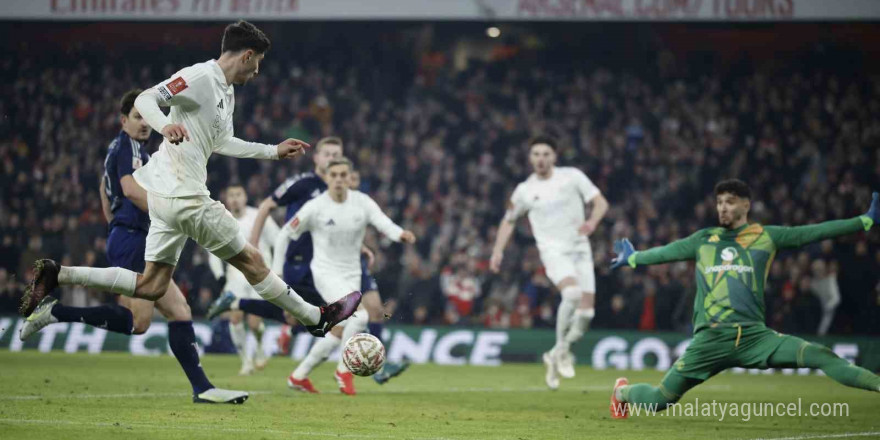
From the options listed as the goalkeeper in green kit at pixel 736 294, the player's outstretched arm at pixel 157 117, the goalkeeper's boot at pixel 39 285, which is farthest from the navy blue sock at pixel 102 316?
the goalkeeper in green kit at pixel 736 294

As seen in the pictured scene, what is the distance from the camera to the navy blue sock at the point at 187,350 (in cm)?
901

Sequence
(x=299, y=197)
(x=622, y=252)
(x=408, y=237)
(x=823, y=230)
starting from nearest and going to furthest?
(x=823, y=230) → (x=622, y=252) → (x=408, y=237) → (x=299, y=197)

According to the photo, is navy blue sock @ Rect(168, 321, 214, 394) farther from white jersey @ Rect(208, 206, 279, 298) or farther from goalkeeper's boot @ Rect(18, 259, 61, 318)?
white jersey @ Rect(208, 206, 279, 298)

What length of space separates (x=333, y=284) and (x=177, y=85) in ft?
14.6

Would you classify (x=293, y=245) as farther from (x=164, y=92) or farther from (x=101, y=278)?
(x=164, y=92)

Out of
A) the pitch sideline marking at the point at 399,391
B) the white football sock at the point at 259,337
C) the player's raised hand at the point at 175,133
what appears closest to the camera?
the player's raised hand at the point at 175,133

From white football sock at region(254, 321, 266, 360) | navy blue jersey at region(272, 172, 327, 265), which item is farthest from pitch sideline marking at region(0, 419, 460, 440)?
white football sock at region(254, 321, 266, 360)

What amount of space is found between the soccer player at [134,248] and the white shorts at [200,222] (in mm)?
1252

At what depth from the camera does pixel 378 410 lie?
927 cm

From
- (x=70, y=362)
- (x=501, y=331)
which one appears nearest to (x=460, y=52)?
(x=501, y=331)

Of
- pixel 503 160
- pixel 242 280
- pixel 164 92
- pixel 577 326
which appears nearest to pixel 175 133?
pixel 164 92

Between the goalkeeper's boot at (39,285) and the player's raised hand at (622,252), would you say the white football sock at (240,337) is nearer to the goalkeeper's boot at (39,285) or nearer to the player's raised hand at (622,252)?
the goalkeeper's boot at (39,285)

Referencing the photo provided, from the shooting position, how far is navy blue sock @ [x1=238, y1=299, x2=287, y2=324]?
11617 millimetres

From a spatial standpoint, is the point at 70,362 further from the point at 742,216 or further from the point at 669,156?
the point at 669,156
